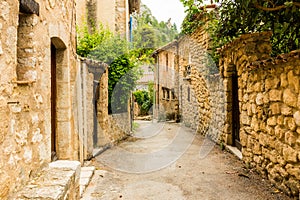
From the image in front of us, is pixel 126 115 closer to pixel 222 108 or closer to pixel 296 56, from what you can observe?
pixel 222 108

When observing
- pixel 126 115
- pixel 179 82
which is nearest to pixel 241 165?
pixel 126 115

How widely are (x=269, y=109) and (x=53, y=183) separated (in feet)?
11.1

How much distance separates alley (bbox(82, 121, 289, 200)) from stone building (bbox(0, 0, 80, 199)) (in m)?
1.04

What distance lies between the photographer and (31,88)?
8.80 feet

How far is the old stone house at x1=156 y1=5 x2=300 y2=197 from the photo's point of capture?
12.0ft

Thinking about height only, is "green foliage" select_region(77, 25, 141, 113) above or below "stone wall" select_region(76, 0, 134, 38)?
below

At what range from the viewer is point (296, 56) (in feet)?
11.0

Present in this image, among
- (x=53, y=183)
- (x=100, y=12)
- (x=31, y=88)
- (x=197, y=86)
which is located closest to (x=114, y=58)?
(x=100, y=12)

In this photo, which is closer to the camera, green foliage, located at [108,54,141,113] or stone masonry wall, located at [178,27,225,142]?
stone masonry wall, located at [178,27,225,142]

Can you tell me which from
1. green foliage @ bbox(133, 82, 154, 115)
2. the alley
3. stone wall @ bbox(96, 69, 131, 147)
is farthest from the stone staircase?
green foliage @ bbox(133, 82, 154, 115)

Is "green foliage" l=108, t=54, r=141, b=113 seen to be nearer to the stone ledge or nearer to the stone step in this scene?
the stone step

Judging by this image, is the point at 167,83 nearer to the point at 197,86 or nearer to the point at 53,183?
the point at 197,86

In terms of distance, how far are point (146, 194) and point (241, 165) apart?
7.80 ft

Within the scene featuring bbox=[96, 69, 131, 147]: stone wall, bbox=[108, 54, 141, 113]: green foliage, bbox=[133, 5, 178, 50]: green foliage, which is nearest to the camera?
bbox=[96, 69, 131, 147]: stone wall
